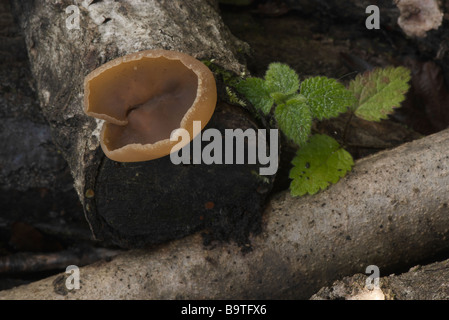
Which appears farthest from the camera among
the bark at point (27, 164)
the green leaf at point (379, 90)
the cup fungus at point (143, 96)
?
the bark at point (27, 164)

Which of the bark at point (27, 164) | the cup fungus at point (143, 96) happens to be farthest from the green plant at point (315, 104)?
the bark at point (27, 164)

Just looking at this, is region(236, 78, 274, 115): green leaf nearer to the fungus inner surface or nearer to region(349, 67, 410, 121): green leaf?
the fungus inner surface

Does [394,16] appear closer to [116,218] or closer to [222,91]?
[222,91]

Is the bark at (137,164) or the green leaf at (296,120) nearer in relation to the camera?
the bark at (137,164)

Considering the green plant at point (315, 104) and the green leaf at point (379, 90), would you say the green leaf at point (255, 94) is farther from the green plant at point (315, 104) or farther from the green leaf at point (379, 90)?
the green leaf at point (379, 90)

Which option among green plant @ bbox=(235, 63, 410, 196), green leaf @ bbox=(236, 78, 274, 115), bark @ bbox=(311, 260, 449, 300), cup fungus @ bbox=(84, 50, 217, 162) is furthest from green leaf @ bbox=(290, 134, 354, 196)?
cup fungus @ bbox=(84, 50, 217, 162)

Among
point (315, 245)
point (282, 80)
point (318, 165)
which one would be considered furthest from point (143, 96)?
point (315, 245)

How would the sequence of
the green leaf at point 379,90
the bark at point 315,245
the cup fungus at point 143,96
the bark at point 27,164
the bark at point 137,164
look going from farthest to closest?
the bark at point 27,164
the green leaf at point 379,90
the bark at point 315,245
the bark at point 137,164
the cup fungus at point 143,96

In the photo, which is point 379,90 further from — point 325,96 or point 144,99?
point 144,99
